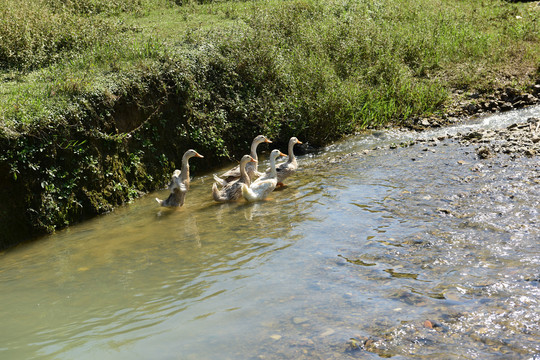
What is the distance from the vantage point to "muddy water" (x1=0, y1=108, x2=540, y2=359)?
4973 mm

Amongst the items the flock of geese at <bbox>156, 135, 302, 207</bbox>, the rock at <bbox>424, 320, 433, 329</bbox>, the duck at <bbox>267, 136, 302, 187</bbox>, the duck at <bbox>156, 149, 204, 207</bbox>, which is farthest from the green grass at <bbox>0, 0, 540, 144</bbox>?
the rock at <bbox>424, 320, 433, 329</bbox>

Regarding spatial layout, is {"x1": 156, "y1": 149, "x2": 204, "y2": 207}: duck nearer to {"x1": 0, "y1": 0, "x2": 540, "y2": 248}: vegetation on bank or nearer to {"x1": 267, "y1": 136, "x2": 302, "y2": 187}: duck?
{"x1": 0, "y1": 0, "x2": 540, "y2": 248}: vegetation on bank

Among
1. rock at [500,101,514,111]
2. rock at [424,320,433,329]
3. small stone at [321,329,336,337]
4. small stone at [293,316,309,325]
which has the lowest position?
rock at [424,320,433,329]

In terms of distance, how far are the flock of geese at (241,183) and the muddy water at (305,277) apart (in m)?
0.24

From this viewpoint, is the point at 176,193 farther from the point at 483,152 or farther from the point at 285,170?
the point at 483,152

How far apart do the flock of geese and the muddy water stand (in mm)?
242

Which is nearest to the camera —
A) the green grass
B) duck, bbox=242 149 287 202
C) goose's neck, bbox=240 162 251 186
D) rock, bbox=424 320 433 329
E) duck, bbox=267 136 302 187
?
rock, bbox=424 320 433 329

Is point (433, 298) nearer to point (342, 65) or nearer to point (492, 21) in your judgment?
point (342, 65)

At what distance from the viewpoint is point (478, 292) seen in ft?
18.1

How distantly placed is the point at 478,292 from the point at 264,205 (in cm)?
500

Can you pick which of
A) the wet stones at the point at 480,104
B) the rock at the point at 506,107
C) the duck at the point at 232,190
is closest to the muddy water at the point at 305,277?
the duck at the point at 232,190

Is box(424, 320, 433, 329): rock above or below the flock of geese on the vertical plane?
below

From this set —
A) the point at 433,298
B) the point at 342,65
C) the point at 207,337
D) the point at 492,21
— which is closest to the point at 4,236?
the point at 207,337

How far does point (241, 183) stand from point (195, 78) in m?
3.80
